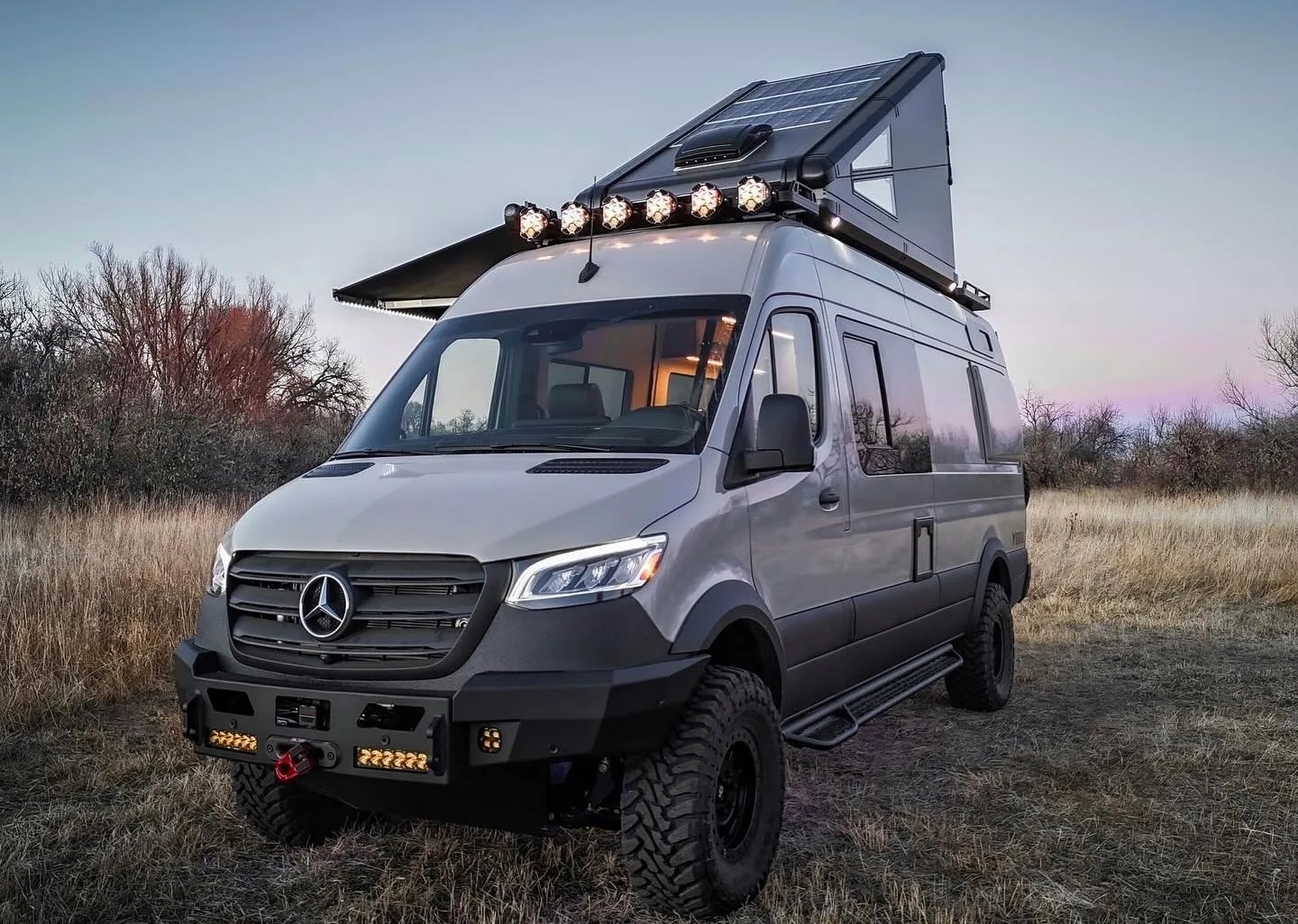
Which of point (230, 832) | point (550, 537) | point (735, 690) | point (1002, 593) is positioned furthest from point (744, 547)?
point (1002, 593)

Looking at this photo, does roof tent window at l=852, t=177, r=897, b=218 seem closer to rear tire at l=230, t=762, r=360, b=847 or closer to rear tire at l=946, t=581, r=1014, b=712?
rear tire at l=946, t=581, r=1014, b=712

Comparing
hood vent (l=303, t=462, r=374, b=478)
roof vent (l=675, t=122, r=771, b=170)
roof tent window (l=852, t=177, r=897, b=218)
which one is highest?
roof vent (l=675, t=122, r=771, b=170)

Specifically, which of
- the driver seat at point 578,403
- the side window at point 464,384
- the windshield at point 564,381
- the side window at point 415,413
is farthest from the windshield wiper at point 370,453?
the driver seat at point 578,403

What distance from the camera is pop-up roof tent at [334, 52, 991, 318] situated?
506 cm

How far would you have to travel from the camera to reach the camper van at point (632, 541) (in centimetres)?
324

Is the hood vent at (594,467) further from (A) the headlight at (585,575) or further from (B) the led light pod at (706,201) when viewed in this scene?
(B) the led light pod at (706,201)

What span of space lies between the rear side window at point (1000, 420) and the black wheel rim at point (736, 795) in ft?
13.6

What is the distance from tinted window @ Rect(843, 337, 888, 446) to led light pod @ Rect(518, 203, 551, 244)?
5.09ft

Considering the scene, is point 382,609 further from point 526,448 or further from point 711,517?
point 711,517

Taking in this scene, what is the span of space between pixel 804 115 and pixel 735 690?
13.0 feet

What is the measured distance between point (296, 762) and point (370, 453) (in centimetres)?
141

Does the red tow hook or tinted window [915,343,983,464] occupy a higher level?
tinted window [915,343,983,464]

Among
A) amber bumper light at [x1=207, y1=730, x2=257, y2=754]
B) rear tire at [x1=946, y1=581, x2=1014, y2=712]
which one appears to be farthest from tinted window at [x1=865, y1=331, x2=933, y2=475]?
amber bumper light at [x1=207, y1=730, x2=257, y2=754]

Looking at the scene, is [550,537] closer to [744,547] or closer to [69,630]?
[744,547]
